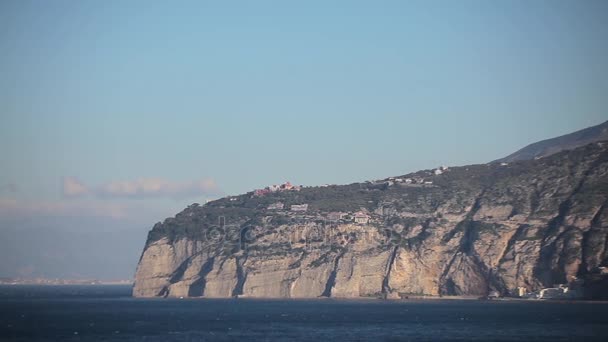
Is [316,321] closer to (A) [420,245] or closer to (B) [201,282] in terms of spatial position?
(A) [420,245]

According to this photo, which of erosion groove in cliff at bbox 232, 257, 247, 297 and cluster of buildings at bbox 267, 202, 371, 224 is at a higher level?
cluster of buildings at bbox 267, 202, 371, 224

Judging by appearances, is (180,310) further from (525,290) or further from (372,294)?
(525,290)

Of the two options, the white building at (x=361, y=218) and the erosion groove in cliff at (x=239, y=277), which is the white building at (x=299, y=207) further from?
the erosion groove in cliff at (x=239, y=277)

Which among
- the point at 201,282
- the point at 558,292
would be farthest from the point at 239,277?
the point at 558,292

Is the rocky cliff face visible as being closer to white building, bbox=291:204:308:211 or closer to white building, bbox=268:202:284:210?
white building, bbox=291:204:308:211

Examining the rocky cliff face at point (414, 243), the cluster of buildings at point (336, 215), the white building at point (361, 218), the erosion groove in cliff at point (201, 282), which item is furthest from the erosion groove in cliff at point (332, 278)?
the erosion groove in cliff at point (201, 282)

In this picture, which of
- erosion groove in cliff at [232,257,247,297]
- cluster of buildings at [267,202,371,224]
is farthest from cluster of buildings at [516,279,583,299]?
erosion groove in cliff at [232,257,247,297]
